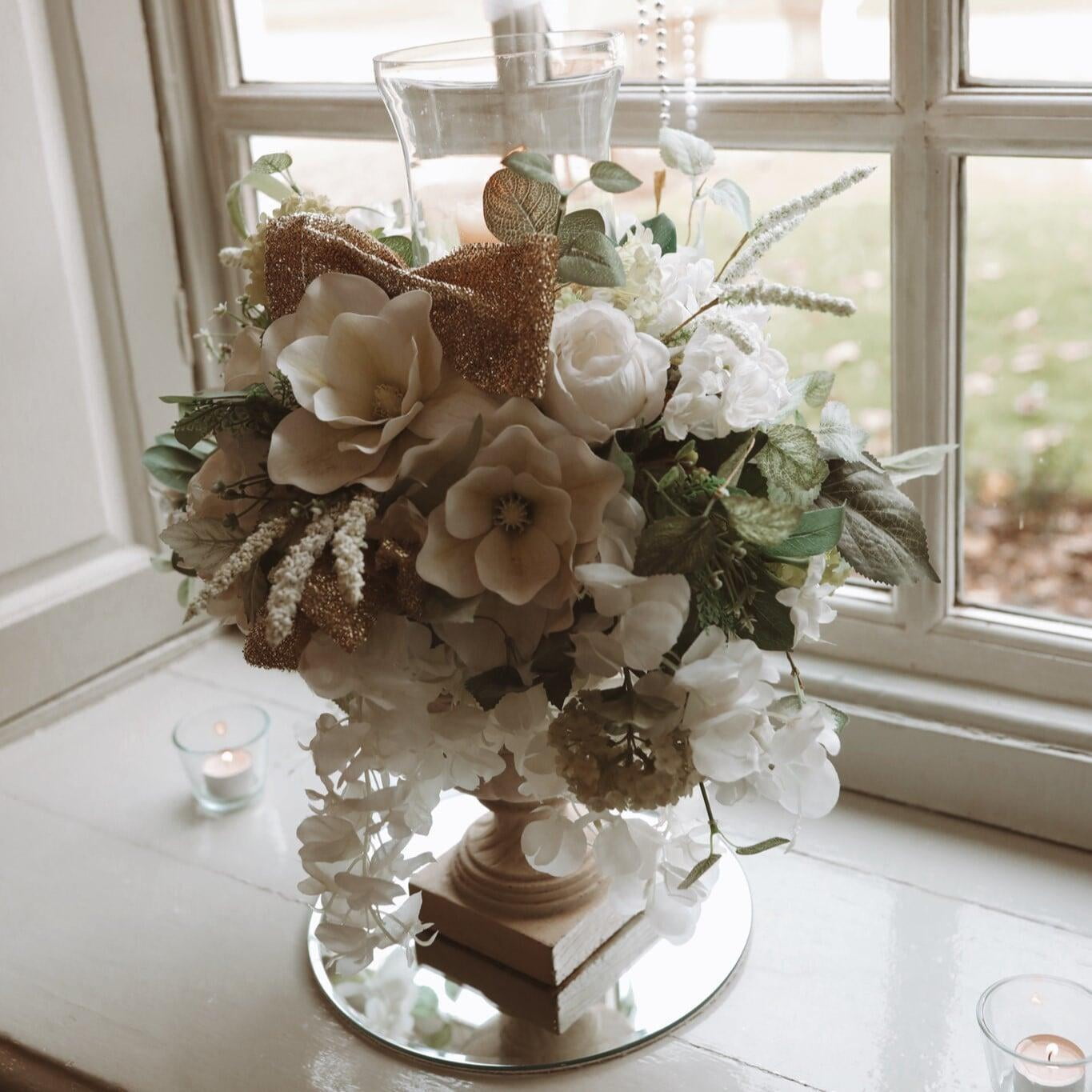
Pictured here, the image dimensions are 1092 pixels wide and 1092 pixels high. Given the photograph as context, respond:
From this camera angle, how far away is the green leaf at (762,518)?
2.06 feet

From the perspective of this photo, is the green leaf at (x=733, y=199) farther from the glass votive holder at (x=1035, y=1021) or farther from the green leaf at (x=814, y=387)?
the glass votive holder at (x=1035, y=1021)

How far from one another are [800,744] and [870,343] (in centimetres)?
74

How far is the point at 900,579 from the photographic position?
2.42 feet

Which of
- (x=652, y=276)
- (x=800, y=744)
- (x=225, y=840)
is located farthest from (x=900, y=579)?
(x=225, y=840)

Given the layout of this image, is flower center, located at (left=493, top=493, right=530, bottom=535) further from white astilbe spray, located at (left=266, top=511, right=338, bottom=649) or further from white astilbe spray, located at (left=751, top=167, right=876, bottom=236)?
white astilbe spray, located at (left=751, top=167, right=876, bottom=236)

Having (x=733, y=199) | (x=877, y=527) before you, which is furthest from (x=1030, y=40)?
(x=877, y=527)

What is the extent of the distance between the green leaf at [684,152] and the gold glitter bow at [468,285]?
134 mm

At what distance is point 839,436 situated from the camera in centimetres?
75

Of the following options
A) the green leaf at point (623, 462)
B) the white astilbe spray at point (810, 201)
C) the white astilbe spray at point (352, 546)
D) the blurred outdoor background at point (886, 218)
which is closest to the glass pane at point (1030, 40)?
the blurred outdoor background at point (886, 218)

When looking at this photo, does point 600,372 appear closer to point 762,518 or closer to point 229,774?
point 762,518

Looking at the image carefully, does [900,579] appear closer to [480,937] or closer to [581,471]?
[581,471]

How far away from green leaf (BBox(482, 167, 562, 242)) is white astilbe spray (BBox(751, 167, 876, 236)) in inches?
4.6

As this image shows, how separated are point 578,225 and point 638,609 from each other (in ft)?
0.69

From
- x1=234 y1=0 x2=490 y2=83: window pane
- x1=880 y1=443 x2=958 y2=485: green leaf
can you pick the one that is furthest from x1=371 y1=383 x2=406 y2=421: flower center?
x1=234 y1=0 x2=490 y2=83: window pane
